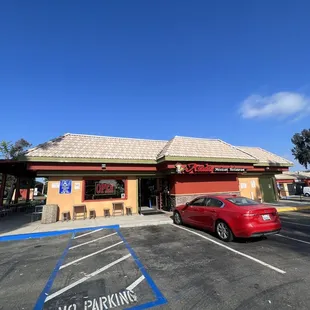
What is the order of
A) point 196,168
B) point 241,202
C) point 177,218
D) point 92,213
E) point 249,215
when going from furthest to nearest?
point 196,168 < point 92,213 < point 177,218 < point 241,202 < point 249,215

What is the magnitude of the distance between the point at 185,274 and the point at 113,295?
1.68 meters

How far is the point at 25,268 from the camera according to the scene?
508 centimetres

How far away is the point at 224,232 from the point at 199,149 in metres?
8.64

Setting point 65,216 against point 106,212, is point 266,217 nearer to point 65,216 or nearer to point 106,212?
point 106,212

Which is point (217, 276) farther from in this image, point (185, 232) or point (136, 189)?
point (136, 189)

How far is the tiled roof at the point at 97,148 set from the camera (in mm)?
12297

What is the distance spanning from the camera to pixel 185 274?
14.5ft

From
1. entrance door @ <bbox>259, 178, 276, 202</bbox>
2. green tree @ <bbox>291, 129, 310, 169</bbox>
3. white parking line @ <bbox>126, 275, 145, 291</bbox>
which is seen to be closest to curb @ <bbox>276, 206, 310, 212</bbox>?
entrance door @ <bbox>259, 178, 276, 202</bbox>

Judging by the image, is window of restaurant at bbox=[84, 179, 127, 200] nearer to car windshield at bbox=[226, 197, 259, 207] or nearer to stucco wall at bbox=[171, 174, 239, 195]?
stucco wall at bbox=[171, 174, 239, 195]

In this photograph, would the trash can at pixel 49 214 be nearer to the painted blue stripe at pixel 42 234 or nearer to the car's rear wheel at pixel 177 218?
the painted blue stripe at pixel 42 234

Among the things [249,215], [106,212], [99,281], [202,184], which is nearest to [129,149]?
[106,212]

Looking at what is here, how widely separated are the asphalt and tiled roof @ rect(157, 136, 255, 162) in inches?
280

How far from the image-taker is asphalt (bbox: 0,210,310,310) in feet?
11.2

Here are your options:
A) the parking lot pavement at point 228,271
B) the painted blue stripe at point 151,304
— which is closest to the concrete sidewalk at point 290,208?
the parking lot pavement at point 228,271
